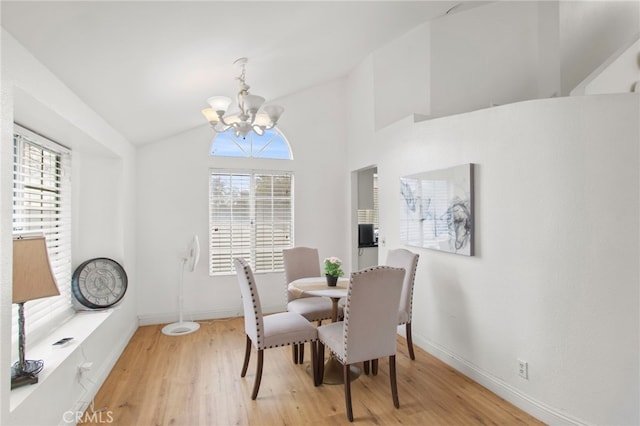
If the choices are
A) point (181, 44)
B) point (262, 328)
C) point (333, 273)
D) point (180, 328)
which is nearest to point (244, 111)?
point (181, 44)

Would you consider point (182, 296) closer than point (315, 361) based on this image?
No

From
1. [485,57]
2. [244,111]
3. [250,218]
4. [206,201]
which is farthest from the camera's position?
[250,218]

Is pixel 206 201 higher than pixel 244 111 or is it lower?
lower

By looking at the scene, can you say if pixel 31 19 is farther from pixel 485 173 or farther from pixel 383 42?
pixel 383 42

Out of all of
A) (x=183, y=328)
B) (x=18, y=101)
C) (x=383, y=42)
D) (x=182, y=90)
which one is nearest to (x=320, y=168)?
(x=383, y=42)

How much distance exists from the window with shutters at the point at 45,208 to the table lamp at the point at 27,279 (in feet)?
1.36

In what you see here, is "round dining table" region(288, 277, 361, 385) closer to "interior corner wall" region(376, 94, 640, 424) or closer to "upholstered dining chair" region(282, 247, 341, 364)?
"upholstered dining chair" region(282, 247, 341, 364)

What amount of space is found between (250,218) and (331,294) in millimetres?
2322

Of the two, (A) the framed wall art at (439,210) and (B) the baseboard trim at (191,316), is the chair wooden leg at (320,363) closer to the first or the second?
(A) the framed wall art at (439,210)

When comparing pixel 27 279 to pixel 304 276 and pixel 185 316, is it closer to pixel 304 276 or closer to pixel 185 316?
pixel 304 276

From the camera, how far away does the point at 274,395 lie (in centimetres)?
268

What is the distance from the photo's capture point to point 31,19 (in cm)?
149

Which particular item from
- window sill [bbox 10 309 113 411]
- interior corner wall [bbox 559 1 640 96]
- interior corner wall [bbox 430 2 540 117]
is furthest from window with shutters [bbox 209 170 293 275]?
interior corner wall [bbox 559 1 640 96]

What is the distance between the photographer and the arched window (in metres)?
4.77
